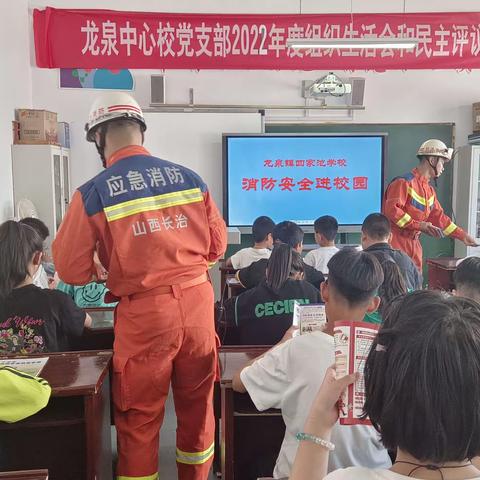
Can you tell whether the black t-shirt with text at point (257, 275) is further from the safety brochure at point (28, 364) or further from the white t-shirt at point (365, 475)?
the white t-shirt at point (365, 475)

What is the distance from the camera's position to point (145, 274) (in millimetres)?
1938

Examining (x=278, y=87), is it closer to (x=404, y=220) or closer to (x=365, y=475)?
(x=404, y=220)

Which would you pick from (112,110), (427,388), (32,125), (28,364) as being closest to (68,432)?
(28,364)

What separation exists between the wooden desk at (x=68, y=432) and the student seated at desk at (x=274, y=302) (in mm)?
717

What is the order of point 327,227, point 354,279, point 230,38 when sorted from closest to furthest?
point 354,279
point 327,227
point 230,38

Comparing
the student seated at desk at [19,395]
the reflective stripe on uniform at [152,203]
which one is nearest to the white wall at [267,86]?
the reflective stripe on uniform at [152,203]

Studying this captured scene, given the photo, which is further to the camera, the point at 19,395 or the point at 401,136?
the point at 401,136

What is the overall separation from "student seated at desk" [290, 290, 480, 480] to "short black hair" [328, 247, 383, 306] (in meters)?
0.71

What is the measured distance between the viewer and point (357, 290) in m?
1.54

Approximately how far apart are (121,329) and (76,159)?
4.22m

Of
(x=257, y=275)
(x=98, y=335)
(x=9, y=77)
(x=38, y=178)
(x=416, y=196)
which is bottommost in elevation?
(x=98, y=335)

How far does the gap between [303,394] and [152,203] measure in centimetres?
89

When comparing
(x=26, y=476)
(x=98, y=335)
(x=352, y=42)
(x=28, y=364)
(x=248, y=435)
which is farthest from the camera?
(x=352, y=42)

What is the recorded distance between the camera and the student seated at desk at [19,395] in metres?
1.57
